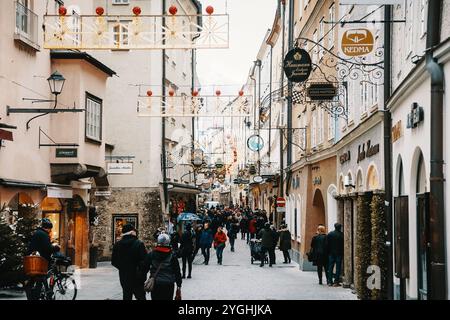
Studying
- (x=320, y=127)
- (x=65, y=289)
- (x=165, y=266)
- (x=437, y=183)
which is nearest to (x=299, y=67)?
(x=65, y=289)

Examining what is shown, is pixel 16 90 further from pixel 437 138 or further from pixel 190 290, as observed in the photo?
pixel 437 138

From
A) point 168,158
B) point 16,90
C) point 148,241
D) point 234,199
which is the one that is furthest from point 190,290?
point 234,199

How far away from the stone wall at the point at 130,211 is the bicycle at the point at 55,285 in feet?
57.8

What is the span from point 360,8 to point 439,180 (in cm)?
965

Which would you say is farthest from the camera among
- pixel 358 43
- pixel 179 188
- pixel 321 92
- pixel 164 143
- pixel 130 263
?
pixel 179 188

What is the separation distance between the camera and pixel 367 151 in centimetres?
1758

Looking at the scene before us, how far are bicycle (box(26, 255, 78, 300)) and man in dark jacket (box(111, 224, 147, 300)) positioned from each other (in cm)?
215

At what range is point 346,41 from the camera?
1516 cm

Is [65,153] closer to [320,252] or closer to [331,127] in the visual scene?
[320,252]

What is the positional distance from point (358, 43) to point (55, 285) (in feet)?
26.4

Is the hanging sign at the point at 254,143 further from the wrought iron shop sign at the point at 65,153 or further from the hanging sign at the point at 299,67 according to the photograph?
the hanging sign at the point at 299,67

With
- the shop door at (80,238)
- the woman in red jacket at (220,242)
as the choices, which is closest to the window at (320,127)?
the woman in red jacket at (220,242)

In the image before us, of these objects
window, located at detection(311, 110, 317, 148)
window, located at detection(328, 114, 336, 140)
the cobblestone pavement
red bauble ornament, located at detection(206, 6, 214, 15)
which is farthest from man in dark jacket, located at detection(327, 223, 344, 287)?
window, located at detection(311, 110, 317, 148)
